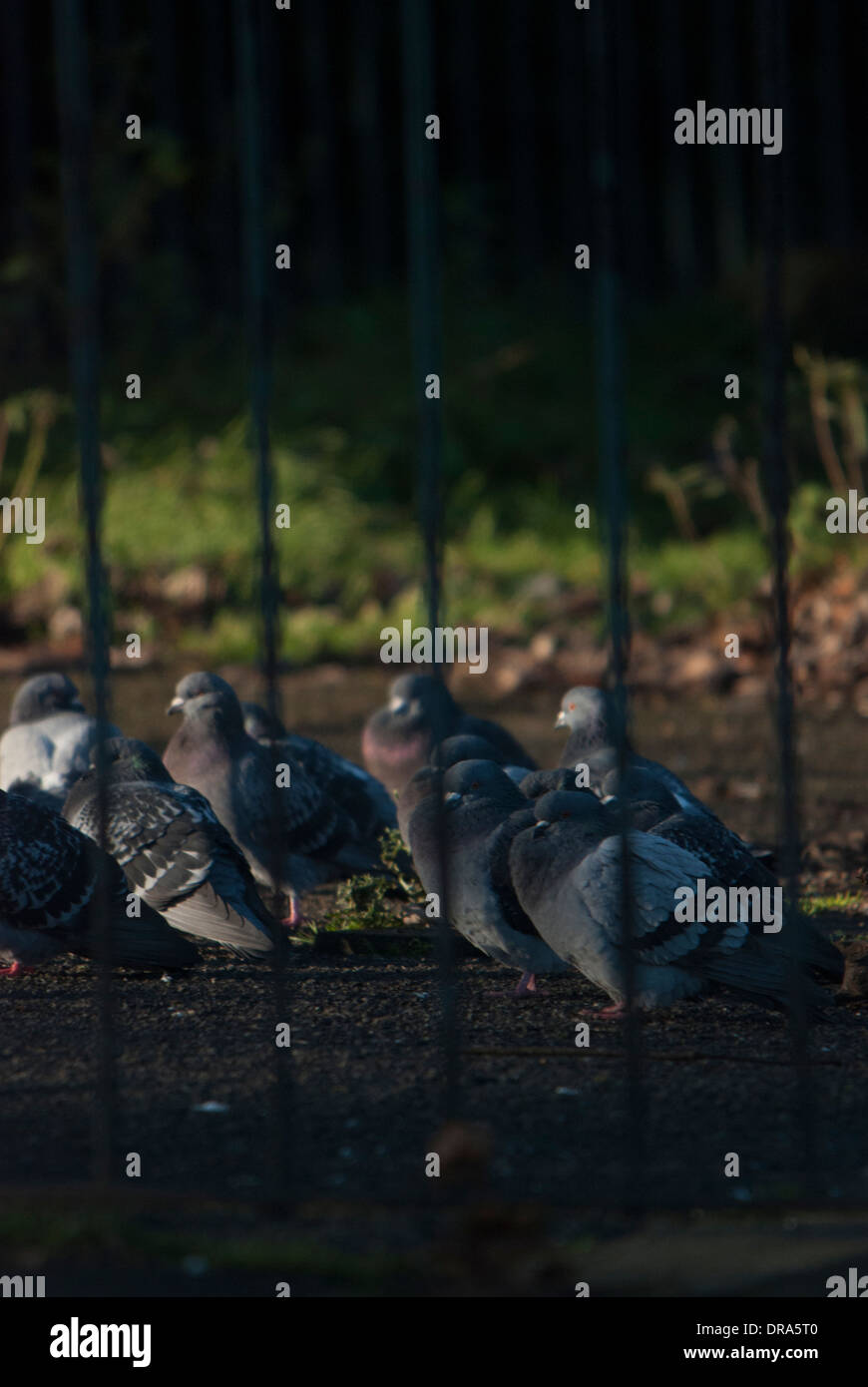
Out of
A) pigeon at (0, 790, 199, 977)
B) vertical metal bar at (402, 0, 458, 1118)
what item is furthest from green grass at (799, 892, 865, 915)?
vertical metal bar at (402, 0, 458, 1118)

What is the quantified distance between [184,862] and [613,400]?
2.64 metres

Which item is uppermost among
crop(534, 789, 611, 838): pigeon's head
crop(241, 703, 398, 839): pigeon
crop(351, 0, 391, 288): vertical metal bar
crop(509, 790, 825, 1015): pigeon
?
crop(351, 0, 391, 288): vertical metal bar

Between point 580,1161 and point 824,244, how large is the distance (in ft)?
52.5

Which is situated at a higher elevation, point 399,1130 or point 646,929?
point 646,929

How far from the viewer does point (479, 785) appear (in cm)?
543

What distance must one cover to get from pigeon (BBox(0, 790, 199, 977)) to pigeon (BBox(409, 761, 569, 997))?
2.82 feet

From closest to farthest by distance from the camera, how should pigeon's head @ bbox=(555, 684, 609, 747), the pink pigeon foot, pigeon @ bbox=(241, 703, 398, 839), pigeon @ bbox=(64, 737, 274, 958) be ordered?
pigeon @ bbox=(64, 737, 274, 958) → the pink pigeon foot → pigeon's head @ bbox=(555, 684, 609, 747) → pigeon @ bbox=(241, 703, 398, 839)

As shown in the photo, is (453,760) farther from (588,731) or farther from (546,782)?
(588,731)

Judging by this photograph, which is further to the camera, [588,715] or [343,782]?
[343,782]

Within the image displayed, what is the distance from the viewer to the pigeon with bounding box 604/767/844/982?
15.7 feet

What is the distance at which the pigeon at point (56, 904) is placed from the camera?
486 cm

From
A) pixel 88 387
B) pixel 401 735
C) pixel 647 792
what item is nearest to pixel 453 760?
pixel 647 792

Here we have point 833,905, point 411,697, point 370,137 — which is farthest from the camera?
point 370,137

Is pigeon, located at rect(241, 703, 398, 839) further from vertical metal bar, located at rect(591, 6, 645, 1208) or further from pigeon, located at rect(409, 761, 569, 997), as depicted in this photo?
vertical metal bar, located at rect(591, 6, 645, 1208)
